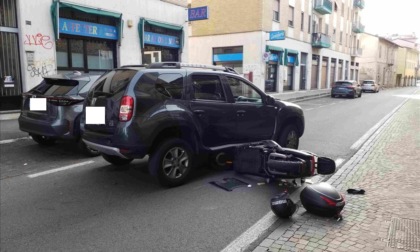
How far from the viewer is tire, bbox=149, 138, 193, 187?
517 cm

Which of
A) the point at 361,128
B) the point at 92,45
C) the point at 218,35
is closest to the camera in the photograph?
the point at 361,128

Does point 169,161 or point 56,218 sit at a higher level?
point 169,161

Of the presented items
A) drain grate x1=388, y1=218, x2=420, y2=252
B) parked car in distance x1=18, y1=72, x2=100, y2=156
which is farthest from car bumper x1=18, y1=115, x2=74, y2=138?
drain grate x1=388, y1=218, x2=420, y2=252

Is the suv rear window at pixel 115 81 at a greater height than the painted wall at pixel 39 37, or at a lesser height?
lesser

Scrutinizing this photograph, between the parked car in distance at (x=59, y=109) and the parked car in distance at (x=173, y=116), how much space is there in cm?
117

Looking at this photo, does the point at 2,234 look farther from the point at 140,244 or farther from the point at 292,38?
the point at 292,38

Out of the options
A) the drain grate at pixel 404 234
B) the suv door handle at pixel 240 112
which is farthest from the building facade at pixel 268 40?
the drain grate at pixel 404 234

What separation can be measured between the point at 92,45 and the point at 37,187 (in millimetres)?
11097

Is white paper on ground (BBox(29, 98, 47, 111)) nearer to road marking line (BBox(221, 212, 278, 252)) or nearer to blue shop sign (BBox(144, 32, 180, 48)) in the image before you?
road marking line (BBox(221, 212, 278, 252))

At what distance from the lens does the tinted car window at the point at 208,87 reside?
18.6 ft

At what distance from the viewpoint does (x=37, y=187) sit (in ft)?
17.9

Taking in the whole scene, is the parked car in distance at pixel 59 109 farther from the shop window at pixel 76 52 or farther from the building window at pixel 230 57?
the building window at pixel 230 57

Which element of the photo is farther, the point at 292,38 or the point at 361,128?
the point at 292,38

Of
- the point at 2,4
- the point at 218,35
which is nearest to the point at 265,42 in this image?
the point at 218,35
